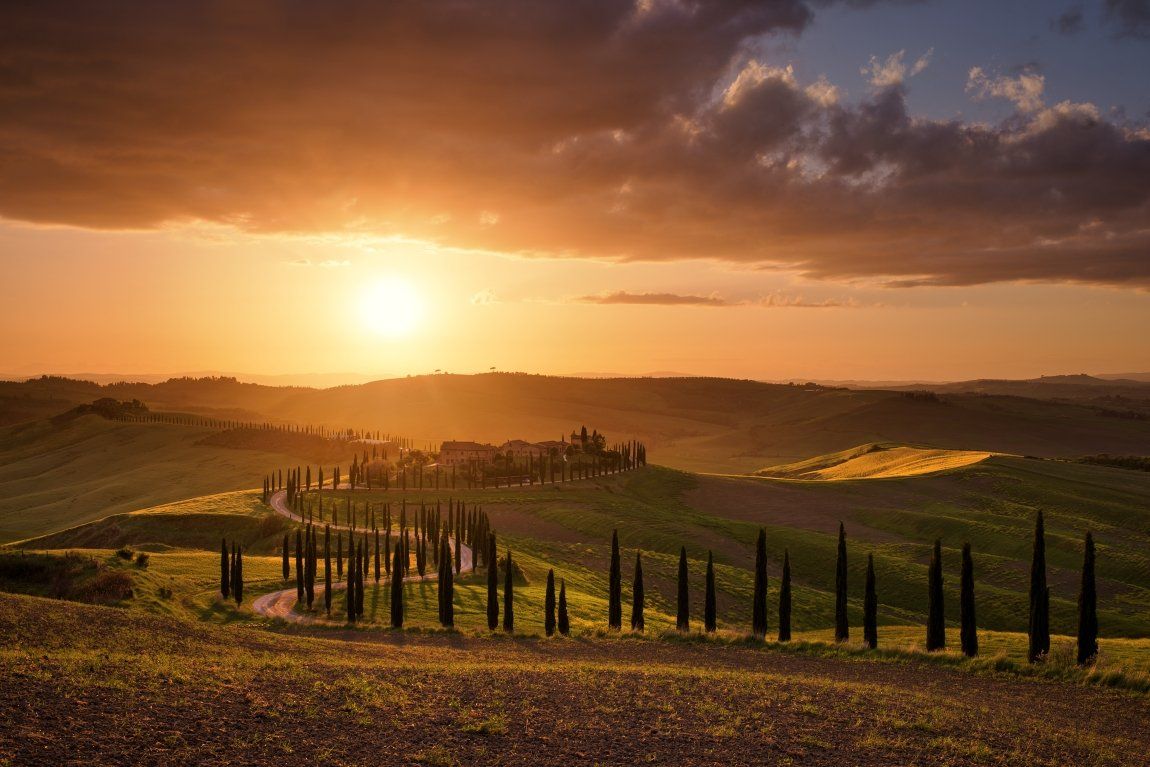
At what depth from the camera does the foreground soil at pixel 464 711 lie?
2125cm

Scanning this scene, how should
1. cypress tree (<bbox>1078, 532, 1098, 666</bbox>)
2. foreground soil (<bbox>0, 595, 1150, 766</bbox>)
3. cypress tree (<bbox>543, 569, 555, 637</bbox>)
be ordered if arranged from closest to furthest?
1. foreground soil (<bbox>0, 595, 1150, 766</bbox>)
2. cypress tree (<bbox>1078, 532, 1098, 666</bbox>)
3. cypress tree (<bbox>543, 569, 555, 637</bbox>)

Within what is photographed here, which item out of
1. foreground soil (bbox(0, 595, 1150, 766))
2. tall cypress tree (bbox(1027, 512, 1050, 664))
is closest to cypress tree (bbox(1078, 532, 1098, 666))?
tall cypress tree (bbox(1027, 512, 1050, 664))

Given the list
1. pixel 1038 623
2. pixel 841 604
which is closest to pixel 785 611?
pixel 841 604

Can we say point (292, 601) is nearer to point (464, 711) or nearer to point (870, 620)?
point (870, 620)

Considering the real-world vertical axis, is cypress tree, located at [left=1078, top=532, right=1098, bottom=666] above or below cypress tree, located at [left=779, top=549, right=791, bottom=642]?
above

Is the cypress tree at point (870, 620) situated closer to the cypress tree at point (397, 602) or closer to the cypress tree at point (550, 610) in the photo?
the cypress tree at point (550, 610)

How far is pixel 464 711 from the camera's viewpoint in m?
25.4

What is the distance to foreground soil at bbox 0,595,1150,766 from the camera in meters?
21.2

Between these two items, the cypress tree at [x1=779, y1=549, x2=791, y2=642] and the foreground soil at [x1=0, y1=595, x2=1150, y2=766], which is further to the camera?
the cypress tree at [x1=779, y1=549, x2=791, y2=642]

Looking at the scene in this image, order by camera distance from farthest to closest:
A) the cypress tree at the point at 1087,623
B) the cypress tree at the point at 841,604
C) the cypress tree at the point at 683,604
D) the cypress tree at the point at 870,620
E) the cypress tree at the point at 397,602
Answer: the cypress tree at the point at 683,604, the cypress tree at the point at 397,602, the cypress tree at the point at 841,604, the cypress tree at the point at 870,620, the cypress tree at the point at 1087,623

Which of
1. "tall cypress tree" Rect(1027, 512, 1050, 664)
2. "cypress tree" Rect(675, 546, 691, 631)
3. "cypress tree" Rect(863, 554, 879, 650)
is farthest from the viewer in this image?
"cypress tree" Rect(675, 546, 691, 631)

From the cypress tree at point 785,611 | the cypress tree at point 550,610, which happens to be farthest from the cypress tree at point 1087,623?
the cypress tree at point 550,610

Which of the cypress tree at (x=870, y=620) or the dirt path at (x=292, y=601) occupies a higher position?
the cypress tree at (x=870, y=620)

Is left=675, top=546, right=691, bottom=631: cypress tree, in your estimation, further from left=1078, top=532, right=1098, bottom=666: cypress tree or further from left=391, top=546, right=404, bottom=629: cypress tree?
left=1078, top=532, right=1098, bottom=666: cypress tree
